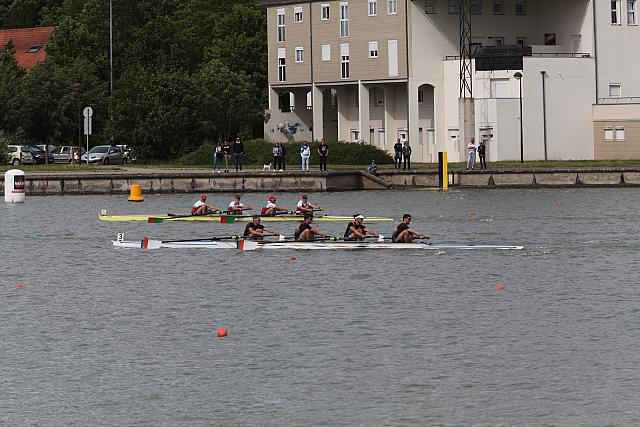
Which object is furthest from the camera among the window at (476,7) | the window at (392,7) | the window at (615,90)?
the window at (392,7)

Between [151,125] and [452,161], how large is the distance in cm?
2280

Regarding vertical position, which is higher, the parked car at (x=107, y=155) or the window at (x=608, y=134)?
the window at (x=608, y=134)

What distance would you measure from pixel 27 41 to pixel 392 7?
54.9 metres

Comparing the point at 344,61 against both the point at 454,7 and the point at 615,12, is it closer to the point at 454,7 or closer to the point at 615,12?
the point at 454,7

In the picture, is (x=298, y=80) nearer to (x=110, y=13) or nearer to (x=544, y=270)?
(x=110, y=13)

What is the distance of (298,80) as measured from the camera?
10969 cm

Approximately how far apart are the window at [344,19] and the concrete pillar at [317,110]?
483cm

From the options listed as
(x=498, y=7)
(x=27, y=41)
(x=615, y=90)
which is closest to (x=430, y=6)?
(x=498, y=7)

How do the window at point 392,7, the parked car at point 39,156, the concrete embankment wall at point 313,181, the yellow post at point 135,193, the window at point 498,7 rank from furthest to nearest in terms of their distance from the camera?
1. the parked car at point 39,156
2. the window at point 498,7
3. the window at point 392,7
4. the concrete embankment wall at point 313,181
5. the yellow post at point 135,193

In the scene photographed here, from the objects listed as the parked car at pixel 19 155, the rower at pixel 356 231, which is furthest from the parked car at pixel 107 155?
the rower at pixel 356 231

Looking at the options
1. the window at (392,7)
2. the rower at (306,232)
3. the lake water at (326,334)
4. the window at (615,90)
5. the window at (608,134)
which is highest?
the window at (392,7)

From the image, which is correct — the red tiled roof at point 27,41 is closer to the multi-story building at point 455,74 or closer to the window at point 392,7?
the multi-story building at point 455,74

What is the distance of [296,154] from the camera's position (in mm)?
99000

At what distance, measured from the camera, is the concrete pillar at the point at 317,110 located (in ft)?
356
